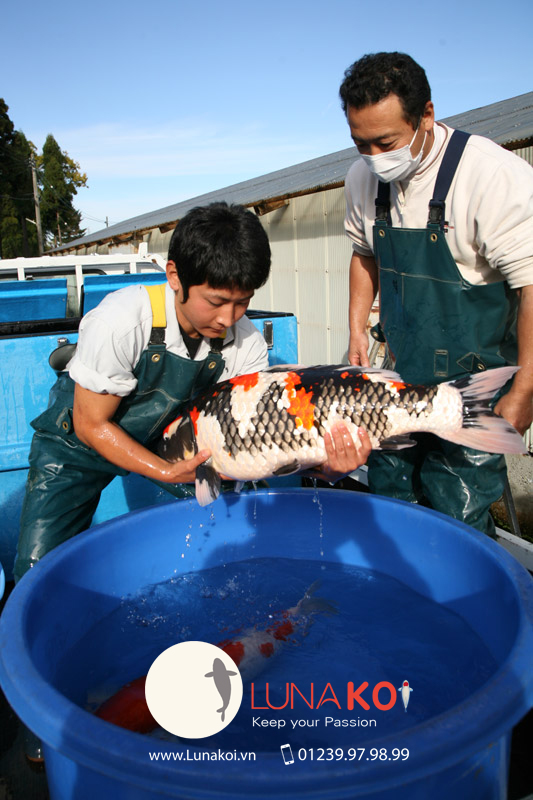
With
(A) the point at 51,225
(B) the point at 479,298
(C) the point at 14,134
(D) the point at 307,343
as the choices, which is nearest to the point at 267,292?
(D) the point at 307,343

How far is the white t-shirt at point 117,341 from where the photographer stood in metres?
2.33

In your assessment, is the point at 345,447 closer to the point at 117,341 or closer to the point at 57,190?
the point at 117,341

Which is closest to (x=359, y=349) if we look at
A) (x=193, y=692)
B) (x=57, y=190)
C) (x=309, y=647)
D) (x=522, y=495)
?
(x=309, y=647)

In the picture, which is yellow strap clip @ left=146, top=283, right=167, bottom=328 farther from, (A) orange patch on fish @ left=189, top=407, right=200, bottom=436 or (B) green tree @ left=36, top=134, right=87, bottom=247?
(B) green tree @ left=36, top=134, right=87, bottom=247

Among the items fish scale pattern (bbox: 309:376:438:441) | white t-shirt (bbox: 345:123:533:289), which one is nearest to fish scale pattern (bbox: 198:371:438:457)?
fish scale pattern (bbox: 309:376:438:441)

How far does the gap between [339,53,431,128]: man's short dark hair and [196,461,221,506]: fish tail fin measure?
166 centimetres

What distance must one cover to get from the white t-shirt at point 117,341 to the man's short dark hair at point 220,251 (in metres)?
0.23

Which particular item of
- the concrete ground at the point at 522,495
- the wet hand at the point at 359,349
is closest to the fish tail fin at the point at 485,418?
the wet hand at the point at 359,349

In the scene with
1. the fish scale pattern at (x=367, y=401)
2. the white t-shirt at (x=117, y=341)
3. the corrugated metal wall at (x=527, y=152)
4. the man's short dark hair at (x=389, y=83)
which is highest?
the corrugated metal wall at (x=527, y=152)

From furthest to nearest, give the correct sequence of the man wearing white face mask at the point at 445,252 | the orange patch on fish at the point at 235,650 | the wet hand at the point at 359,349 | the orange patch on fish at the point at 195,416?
the wet hand at the point at 359,349, the orange patch on fish at the point at 195,416, the man wearing white face mask at the point at 445,252, the orange patch on fish at the point at 235,650

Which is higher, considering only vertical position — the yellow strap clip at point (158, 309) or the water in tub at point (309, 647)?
the yellow strap clip at point (158, 309)

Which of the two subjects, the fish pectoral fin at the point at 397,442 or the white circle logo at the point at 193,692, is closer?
the white circle logo at the point at 193,692

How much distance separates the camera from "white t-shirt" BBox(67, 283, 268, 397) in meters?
2.33

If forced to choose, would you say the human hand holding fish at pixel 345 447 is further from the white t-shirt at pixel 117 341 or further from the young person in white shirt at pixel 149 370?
the white t-shirt at pixel 117 341
